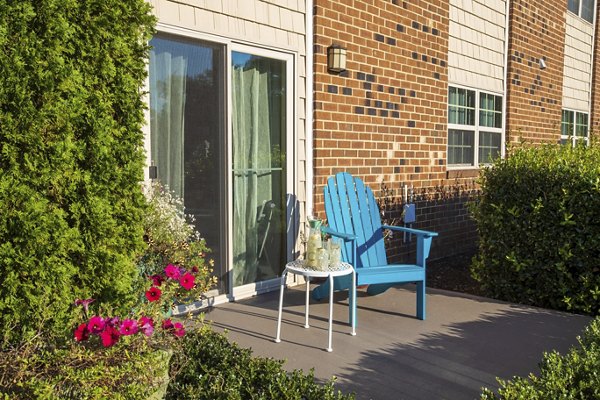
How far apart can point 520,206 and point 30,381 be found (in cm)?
407

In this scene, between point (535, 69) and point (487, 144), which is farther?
point (535, 69)

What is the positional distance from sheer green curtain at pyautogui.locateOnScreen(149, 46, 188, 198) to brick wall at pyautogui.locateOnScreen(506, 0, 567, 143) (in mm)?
6233

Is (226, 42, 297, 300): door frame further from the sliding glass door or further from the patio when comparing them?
the patio

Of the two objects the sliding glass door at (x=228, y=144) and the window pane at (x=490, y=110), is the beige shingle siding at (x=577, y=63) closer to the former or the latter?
the window pane at (x=490, y=110)

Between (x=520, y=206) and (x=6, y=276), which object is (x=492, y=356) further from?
Result: (x=6, y=276)

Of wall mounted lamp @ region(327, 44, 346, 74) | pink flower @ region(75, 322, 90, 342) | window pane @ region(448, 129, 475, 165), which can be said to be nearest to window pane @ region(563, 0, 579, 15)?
window pane @ region(448, 129, 475, 165)

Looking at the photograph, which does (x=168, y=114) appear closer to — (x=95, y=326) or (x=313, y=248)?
(x=313, y=248)

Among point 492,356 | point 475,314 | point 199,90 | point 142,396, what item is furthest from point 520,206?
point 142,396

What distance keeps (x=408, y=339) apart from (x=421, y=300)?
531 millimetres

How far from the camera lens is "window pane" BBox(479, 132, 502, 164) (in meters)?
8.48

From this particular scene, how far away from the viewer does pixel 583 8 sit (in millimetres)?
11891

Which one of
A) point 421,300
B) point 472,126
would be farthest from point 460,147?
point 421,300

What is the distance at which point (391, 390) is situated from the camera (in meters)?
2.99

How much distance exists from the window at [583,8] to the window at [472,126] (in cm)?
413
